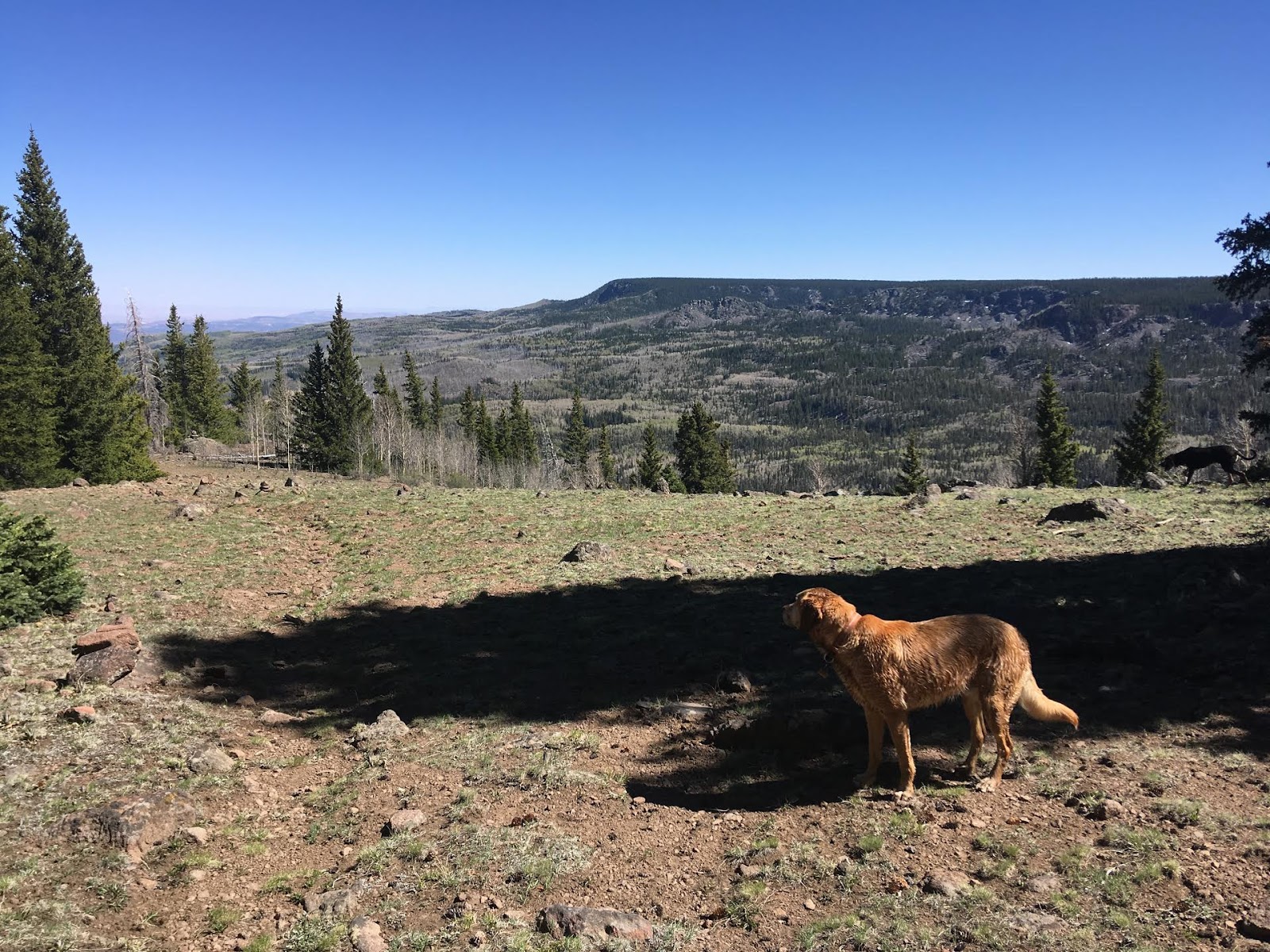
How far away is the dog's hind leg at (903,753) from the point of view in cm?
624

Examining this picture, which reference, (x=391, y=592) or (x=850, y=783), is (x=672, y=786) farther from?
(x=391, y=592)

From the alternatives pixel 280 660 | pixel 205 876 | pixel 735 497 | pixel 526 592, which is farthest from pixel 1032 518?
pixel 205 876

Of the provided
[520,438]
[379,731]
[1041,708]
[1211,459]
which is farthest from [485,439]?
[1041,708]

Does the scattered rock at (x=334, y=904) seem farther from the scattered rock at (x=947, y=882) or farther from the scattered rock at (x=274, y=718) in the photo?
the scattered rock at (x=274, y=718)

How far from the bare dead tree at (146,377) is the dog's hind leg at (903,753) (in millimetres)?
65828

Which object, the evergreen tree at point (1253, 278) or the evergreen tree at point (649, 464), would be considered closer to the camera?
the evergreen tree at point (1253, 278)

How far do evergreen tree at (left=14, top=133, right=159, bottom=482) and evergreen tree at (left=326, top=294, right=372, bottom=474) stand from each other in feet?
72.5

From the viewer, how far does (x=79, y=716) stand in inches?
333

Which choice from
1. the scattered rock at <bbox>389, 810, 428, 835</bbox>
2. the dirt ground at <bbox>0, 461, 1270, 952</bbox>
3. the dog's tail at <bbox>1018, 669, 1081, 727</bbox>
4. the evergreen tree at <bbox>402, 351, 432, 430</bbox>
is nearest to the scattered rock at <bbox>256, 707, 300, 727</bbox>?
the dirt ground at <bbox>0, 461, 1270, 952</bbox>

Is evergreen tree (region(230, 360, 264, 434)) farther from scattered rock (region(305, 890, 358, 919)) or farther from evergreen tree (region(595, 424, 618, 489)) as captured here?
scattered rock (region(305, 890, 358, 919))

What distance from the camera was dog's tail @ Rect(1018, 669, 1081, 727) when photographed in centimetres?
643

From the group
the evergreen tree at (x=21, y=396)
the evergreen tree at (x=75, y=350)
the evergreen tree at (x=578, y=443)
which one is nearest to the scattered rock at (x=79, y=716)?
the evergreen tree at (x=21, y=396)

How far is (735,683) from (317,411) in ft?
211

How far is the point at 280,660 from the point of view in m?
12.0
